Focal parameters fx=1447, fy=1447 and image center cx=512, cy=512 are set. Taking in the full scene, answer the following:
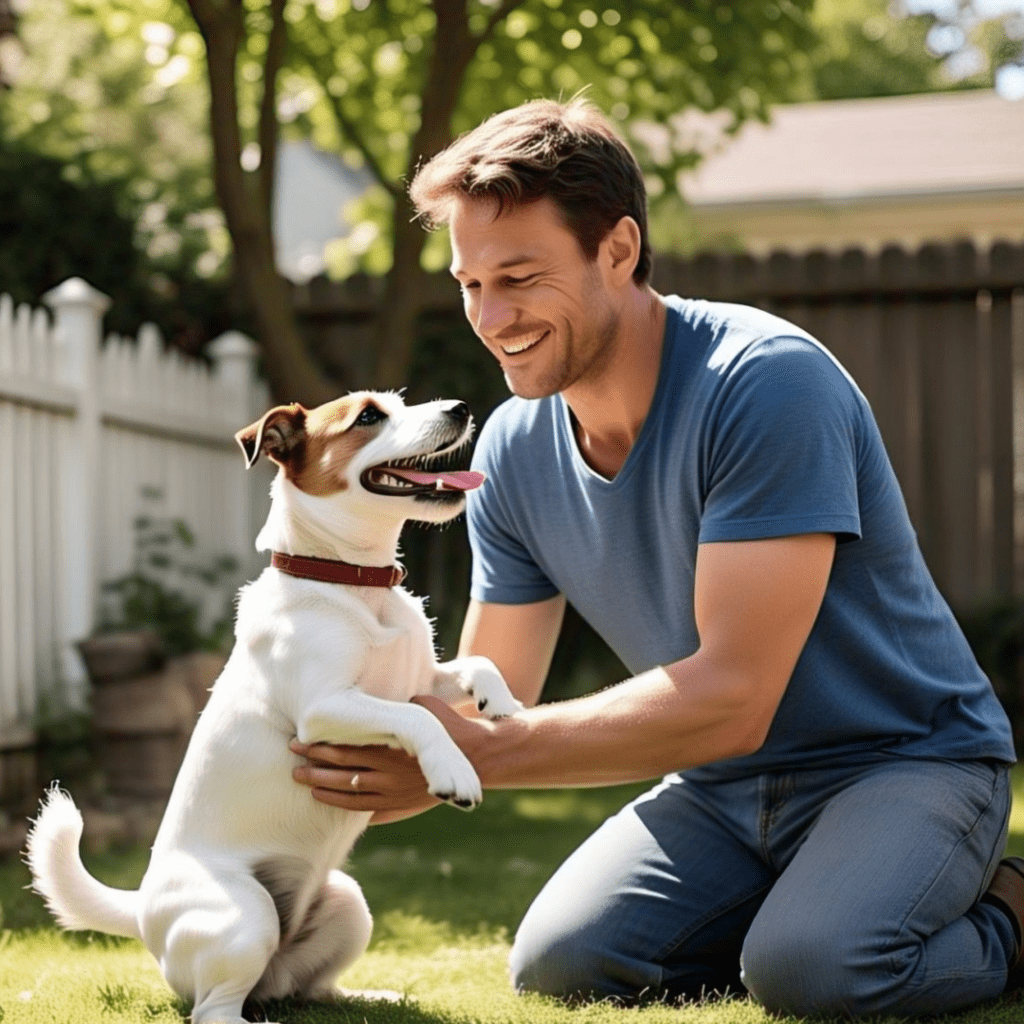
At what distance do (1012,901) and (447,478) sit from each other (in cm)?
143

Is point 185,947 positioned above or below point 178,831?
below

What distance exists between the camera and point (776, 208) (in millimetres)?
13242

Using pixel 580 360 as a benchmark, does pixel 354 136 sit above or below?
above

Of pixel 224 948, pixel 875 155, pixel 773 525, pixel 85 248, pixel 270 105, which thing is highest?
pixel 875 155

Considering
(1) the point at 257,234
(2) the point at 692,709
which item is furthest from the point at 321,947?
(1) the point at 257,234

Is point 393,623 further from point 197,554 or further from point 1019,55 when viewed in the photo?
point 1019,55

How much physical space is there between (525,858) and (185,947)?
7.39 feet

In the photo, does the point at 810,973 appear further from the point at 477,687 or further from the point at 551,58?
the point at 551,58

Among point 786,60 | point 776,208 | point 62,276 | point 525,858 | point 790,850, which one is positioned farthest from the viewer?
point 776,208

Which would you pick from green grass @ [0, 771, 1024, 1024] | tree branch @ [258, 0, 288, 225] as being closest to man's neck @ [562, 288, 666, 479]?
green grass @ [0, 771, 1024, 1024]

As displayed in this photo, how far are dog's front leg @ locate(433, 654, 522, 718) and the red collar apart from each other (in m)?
0.25

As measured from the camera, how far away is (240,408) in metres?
6.79

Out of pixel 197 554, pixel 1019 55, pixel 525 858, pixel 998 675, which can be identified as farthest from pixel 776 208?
pixel 525 858

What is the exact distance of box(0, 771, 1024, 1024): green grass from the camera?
2.81m
